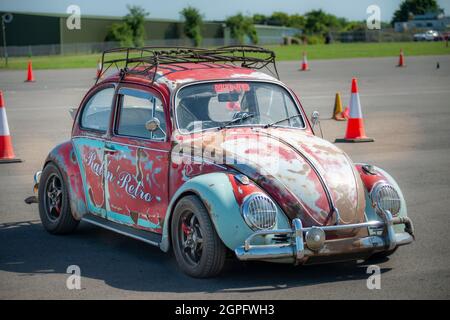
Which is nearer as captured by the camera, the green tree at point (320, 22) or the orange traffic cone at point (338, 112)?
the orange traffic cone at point (338, 112)

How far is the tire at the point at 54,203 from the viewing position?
8492 millimetres

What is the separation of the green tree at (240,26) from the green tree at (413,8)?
25.0 meters

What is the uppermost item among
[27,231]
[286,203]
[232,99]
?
[232,99]

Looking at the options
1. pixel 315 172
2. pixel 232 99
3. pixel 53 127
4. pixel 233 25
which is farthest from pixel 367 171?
pixel 233 25

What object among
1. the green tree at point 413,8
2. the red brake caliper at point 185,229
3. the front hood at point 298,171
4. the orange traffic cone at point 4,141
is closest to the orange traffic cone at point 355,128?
the orange traffic cone at point 4,141

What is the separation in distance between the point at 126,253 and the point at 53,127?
1034cm

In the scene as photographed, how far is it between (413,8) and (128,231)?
117m

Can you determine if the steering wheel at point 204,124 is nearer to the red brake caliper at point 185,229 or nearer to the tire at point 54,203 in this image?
the red brake caliper at point 185,229

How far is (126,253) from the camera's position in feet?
25.4

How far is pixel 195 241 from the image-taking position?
22.4ft

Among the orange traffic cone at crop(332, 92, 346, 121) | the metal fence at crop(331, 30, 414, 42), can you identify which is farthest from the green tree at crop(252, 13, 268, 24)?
the orange traffic cone at crop(332, 92, 346, 121)

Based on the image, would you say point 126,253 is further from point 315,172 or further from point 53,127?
point 53,127

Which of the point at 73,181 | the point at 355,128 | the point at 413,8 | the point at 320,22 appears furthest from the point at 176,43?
the point at 73,181

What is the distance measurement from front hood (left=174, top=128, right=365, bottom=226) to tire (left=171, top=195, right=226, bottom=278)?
19.2 inches
